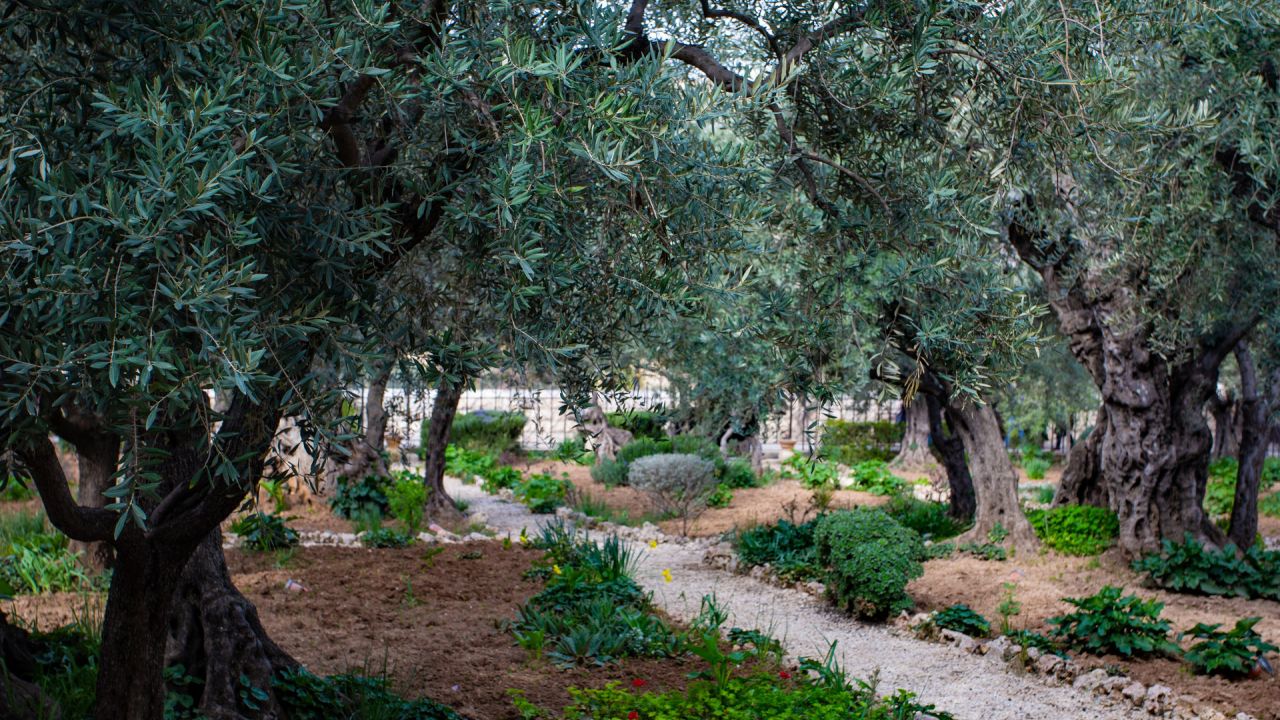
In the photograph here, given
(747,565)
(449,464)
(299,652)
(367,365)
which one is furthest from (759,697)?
(449,464)

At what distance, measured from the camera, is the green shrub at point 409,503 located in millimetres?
11445

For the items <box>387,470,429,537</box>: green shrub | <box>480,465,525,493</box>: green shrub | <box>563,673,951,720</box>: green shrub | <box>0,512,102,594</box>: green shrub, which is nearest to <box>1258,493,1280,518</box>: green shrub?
<box>480,465,525,493</box>: green shrub

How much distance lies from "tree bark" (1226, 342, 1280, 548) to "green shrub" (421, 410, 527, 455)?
42.5ft

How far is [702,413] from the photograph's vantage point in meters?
16.3

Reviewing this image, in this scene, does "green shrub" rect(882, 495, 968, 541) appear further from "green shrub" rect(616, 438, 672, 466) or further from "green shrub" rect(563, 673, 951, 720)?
"green shrub" rect(563, 673, 951, 720)

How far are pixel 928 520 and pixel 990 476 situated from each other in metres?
1.43

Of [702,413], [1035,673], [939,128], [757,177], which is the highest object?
[939,128]

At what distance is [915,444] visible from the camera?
2105 cm

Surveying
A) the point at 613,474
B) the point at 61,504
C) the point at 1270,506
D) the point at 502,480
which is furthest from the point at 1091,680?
the point at 502,480

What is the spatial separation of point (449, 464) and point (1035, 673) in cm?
1331

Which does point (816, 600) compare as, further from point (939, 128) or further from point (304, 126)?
point (304, 126)

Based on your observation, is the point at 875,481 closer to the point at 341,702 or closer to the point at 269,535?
the point at 269,535

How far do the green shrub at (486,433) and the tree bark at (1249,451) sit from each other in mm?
12942

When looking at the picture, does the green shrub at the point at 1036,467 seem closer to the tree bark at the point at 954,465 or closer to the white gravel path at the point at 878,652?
the tree bark at the point at 954,465
